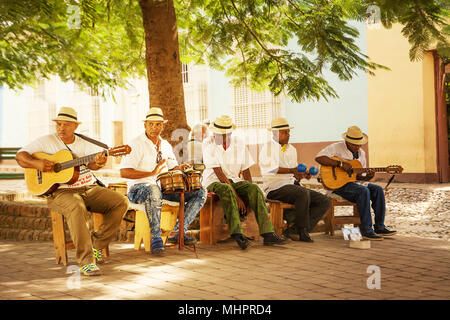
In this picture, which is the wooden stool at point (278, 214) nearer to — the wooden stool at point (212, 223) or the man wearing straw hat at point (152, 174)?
the wooden stool at point (212, 223)

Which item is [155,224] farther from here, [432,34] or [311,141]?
[311,141]

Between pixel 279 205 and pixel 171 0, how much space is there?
348 cm

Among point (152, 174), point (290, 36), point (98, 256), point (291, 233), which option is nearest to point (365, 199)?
point (291, 233)

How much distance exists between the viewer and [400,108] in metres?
15.9

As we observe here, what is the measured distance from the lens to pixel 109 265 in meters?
5.75

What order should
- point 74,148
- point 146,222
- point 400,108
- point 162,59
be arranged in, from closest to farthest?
point 74,148 < point 146,222 < point 162,59 < point 400,108

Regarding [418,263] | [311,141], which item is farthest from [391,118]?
[418,263]

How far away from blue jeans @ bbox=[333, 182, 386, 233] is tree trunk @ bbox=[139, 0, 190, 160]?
8.65ft

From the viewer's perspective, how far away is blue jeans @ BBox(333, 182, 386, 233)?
7.14m

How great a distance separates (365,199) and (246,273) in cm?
256

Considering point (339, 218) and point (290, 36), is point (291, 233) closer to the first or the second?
point (339, 218)

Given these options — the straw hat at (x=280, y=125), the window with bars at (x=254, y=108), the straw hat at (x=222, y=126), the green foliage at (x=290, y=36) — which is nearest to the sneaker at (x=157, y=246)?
the straw hat at (x=222, y=126)

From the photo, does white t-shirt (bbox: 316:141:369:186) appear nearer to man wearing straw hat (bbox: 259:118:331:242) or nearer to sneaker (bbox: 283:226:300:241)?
man wearing straw hat (bbox: 259:118:331:242)

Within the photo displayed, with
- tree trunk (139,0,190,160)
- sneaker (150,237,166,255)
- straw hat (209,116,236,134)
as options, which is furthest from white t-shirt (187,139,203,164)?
sneaker (150,237,166,255)
